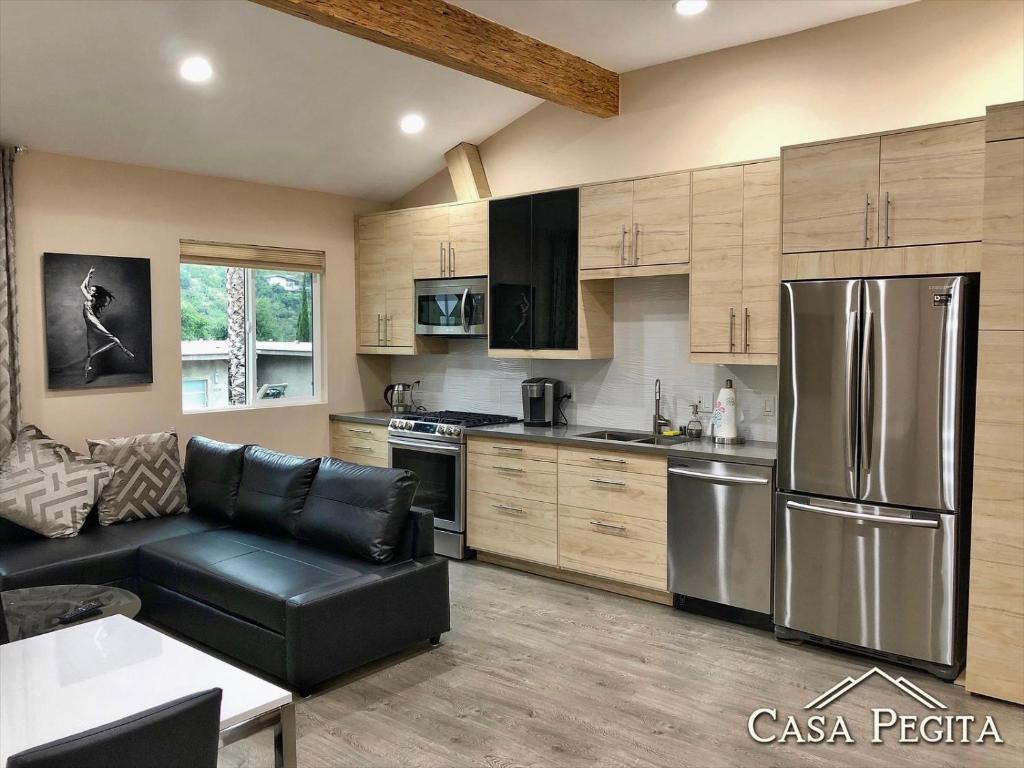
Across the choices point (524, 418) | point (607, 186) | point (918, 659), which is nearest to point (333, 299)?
point (524, 418)

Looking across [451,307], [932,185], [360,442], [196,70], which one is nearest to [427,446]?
[360,442]

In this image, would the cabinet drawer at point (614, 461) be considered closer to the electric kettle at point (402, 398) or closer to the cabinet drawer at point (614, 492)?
the cabinet drawer at point (614, 492)

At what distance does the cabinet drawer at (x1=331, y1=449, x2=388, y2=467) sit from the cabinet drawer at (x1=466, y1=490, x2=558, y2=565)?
91cm

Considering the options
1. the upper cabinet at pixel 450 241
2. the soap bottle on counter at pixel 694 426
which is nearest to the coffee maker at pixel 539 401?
the upper cabinet at pixel 450 241

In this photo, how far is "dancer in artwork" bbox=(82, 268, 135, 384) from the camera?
4785 mm

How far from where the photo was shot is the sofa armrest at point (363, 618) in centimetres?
327

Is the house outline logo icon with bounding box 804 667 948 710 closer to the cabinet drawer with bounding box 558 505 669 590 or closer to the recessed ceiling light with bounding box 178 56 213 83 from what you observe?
the cabinet drawer with bounding box 558 505 669 590

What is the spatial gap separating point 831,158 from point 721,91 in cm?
113

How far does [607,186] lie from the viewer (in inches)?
188

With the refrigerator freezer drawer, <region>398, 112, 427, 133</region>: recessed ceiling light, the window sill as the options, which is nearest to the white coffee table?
the refrigerator freezer drawer

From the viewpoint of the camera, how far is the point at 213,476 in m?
4.70

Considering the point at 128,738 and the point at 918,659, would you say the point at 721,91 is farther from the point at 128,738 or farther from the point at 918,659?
the point at 128,738

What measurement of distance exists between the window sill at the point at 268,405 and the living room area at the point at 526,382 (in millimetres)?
38

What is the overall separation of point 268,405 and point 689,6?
Result: 3.80m
